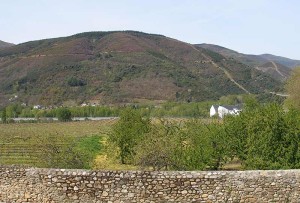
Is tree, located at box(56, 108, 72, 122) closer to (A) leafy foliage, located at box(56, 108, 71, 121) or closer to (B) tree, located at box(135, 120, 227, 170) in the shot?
(A) leafy foliage, located at box(56, 108, 71, 121)

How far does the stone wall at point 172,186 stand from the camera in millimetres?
14258

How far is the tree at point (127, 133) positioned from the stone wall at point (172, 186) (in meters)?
26.7

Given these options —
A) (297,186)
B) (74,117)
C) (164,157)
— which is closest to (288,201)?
(297,186)

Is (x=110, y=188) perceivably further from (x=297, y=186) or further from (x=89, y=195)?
(x=297, y=186)

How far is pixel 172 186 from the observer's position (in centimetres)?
1430

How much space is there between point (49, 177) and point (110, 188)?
2.04 meters

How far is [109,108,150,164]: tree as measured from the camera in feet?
139

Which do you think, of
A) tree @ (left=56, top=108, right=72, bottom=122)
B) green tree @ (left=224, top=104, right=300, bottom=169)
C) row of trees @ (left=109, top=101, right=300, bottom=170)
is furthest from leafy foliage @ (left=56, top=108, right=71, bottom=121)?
green tree @ (left=224, top=104, right=300, bottom=169)

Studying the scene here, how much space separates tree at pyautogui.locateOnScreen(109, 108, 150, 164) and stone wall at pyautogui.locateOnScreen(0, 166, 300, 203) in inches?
1053

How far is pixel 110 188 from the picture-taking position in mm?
14344

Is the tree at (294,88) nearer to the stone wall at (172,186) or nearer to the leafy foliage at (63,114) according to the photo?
the stone wall at (172,186)

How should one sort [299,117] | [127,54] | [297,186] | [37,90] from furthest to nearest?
[127,54], [37,90], [299,117], [297,186]

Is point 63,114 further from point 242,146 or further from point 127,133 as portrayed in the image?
point 242,146

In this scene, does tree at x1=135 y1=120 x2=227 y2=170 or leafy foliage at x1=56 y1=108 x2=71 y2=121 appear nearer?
tree at x1=135 y1=120 x2=227 y2=170
